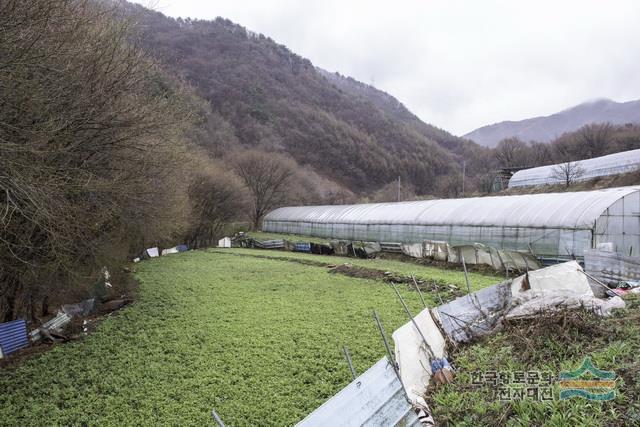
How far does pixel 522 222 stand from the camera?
14.2 meters

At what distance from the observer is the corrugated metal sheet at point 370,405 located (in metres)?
3.15

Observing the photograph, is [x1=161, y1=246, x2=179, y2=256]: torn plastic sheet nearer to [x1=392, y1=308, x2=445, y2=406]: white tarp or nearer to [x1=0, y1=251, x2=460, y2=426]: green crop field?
[x1=0, y1=251, x2=460, y2=426]: green crop field


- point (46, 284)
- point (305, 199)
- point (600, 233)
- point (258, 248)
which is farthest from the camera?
point (305, 199)

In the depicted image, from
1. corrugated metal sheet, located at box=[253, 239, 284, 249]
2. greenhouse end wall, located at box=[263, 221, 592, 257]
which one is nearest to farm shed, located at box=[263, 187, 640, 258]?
greenhouse end wall, located at box=[263, 221, 592, 257]

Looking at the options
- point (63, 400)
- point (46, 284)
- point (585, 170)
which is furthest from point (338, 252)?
point (585, 170)

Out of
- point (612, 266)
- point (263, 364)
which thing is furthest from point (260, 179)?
point (263, 364)

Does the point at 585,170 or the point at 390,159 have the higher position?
the point at 390,159

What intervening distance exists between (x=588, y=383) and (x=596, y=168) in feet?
123

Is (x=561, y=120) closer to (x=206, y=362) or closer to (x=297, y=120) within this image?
(x=297, y=120)

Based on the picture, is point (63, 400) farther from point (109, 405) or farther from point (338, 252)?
point (338, 252)

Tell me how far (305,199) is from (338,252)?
27010 millimetres

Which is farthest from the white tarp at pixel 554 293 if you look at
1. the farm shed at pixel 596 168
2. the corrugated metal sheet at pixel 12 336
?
the farm shed at pixel 596 168

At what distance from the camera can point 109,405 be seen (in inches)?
208

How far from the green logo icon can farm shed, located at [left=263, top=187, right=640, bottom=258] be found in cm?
884
